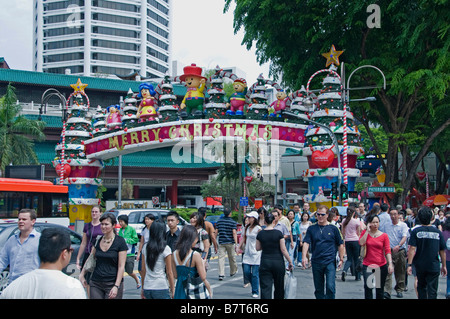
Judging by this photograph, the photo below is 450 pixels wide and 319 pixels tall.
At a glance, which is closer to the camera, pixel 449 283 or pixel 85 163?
pixel 449 283

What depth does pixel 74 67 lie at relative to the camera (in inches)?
3273

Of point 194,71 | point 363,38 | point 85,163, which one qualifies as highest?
point 363,38

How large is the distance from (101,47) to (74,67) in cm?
517

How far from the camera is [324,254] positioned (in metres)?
8.48

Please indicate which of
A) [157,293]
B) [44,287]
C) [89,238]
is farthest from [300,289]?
[44,287]

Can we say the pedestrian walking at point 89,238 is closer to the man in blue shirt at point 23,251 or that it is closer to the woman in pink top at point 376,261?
the man in blue shirt at point 23,251

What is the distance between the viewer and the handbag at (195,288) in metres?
6.40

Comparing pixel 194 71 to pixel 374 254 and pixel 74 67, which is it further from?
pixel 74 67

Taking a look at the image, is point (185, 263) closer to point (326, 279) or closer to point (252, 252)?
point (326, 279)

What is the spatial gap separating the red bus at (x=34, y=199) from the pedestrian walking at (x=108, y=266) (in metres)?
12.9

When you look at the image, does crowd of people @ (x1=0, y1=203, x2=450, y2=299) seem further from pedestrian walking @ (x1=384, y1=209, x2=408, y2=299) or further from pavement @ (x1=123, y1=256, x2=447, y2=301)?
pavement @ (x1=123, y1=256, x2=447, y2=301)

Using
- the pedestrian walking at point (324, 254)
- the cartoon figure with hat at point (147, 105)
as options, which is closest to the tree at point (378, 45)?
the cartoon figure with hat at point (147, 105)
